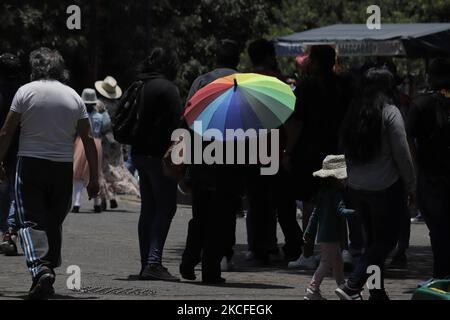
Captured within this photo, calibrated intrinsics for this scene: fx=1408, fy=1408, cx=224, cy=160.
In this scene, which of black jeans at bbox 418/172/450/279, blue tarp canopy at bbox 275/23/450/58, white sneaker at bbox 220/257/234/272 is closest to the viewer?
black jeans at bbox 418/172/450/279

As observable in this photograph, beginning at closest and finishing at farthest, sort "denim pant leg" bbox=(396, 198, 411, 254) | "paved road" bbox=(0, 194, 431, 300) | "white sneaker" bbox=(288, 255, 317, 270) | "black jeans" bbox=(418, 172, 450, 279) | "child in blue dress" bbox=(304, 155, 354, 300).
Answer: "child in blue dress" bbox=(304, 155, 354, 300)
"black jeans" bbox=(418, 172, 450, 279)
"paved road" bbox=(0, 194, 431, 300)
"white sneaker" bbox=(288, 255, 317, 270)
"denim pant leg" bbox=(396, 198, 411, 254)

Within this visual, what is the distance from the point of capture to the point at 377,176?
10.1 metres

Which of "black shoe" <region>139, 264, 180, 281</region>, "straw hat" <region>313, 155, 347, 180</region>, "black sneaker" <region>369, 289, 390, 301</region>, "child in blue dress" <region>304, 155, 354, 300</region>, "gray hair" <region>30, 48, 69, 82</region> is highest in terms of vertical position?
"gray hair" <region>30, 48, 69, 82</region>

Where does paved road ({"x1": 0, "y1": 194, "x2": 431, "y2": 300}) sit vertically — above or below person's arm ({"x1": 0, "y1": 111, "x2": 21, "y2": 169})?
below

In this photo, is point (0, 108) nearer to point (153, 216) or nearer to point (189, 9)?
point (153, 216)

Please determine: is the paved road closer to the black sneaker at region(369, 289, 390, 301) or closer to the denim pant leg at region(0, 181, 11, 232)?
the black sneaker at region(369, 289, 390, 301)

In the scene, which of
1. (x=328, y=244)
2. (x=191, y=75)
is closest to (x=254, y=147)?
(x=328, y=244)

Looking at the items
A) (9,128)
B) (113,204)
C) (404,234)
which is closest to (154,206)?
(9,128)

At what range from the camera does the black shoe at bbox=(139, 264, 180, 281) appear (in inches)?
462

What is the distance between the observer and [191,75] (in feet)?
131

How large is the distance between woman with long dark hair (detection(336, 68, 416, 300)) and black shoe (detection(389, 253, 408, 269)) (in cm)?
306

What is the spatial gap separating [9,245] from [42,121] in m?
3.70

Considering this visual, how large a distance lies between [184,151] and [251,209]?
228cm

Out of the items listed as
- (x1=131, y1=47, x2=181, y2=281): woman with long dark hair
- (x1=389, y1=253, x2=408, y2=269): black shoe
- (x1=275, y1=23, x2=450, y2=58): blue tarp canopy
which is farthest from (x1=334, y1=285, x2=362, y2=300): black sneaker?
(x1=275, y1=23, x2=450, y2=58): blue tarp canopy
